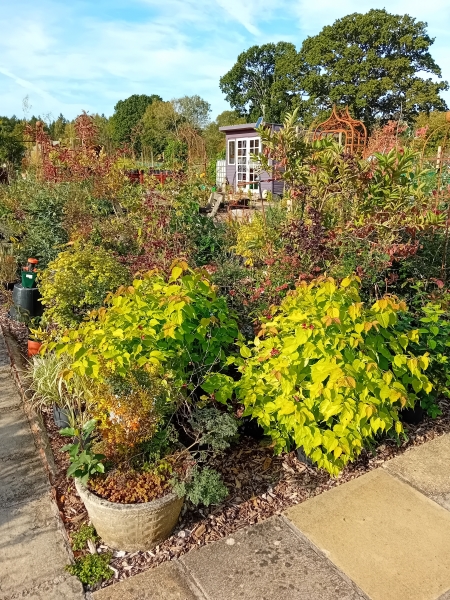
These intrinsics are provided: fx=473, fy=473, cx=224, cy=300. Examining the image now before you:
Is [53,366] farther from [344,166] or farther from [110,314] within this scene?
[344,166]

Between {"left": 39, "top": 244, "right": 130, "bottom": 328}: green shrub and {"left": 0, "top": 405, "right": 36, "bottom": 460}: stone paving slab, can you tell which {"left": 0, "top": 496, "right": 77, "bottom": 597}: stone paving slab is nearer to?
{"left": 0, "top": 405, "right": 36, "bottom": 460}: stone paving slab

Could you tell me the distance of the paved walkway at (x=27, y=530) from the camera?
1953 mm

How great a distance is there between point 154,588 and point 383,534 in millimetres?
1079

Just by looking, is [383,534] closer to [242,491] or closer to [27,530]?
[242,491]

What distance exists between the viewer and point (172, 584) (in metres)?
1.96

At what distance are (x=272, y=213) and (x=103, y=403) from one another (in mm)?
4480

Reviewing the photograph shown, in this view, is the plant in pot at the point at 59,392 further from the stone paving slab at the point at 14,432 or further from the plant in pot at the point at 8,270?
the plant in pot at the point at 8,270

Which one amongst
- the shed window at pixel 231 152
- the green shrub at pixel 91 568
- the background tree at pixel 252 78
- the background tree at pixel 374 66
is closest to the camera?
the green shrub at pixel 91 568

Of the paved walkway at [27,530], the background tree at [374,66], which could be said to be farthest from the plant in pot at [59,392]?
the background tree at [374,66]

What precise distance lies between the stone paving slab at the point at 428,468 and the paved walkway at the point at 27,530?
180cm

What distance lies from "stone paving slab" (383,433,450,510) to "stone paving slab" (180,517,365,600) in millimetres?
824

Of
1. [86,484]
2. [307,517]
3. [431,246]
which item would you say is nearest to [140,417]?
[86,484]

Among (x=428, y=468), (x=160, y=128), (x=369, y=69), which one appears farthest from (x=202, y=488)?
(x=369, y=69)

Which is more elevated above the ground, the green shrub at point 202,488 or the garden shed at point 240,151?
the garden shed at point 240,151
